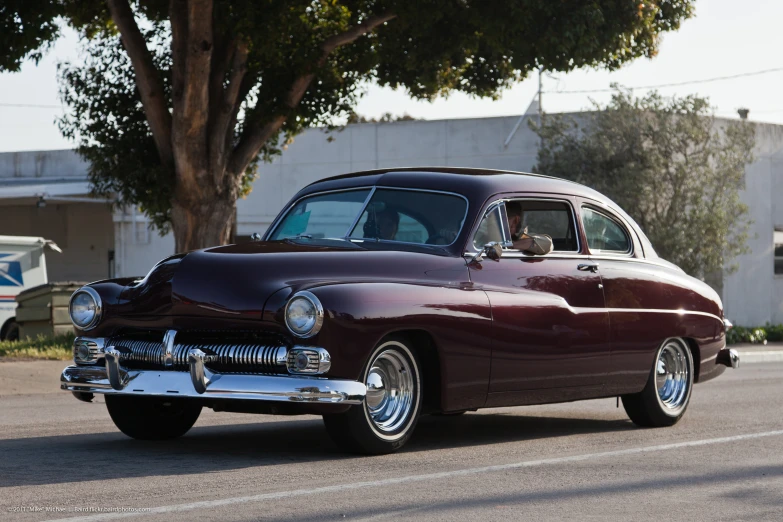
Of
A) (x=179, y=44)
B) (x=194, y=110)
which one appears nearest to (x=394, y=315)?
(x=194, y=110)

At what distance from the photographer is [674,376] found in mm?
9477

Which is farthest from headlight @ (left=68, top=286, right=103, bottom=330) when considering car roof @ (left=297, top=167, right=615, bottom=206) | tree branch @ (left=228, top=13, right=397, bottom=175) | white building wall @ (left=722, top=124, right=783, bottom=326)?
white building wall @ (left=722, top=124, right=783, bottom=326)

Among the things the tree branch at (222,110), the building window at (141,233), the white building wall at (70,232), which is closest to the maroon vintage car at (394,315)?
the tree branch at (222,110)

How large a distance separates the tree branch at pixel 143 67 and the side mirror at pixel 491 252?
10.2 metres

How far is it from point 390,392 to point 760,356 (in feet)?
60.4

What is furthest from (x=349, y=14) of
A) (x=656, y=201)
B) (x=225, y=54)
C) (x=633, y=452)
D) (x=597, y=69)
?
(x=633, y=452)

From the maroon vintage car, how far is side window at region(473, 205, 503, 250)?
13 mm

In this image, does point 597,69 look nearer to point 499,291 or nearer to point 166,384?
point 499,291

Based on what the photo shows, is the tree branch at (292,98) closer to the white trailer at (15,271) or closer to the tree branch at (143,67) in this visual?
the tree branch at (143,67)

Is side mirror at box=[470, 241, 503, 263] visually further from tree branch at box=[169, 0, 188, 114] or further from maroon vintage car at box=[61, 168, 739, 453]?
tree branch at box=[169, 0, 188, 114]

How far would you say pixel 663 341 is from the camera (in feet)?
30.0

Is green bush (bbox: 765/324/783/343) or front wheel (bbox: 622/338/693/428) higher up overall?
front wheel (bbox: 622/338/693/428)

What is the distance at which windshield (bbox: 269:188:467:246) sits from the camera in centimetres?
789

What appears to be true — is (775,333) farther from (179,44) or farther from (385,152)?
(179,44)
